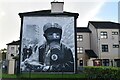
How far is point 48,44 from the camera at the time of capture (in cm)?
3309

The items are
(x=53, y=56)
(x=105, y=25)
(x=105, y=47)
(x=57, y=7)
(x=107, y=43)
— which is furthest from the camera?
(x=105, y=25)

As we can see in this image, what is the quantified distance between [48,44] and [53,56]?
6.29 ft

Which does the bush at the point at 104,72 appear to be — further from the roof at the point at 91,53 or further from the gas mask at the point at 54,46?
the roof at the point at 91,53

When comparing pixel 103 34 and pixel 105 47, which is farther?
pixel 103 34

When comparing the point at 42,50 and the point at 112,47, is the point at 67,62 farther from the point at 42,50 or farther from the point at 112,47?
the point at 112,47

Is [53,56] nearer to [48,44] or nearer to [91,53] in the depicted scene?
[48,44]

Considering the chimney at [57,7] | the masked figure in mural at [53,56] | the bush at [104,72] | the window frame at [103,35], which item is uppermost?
the chimney at [57,7]

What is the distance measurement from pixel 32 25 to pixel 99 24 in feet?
56.9

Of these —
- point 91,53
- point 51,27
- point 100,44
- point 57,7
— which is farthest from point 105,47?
point 51,27

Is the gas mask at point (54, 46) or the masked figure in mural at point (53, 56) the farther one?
the gas mask at point (54, 46)

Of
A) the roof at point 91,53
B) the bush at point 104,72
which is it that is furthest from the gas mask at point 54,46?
the roof at point 91,53

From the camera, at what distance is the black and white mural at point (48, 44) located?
32.5 m

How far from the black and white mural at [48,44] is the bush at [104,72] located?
8.84 m

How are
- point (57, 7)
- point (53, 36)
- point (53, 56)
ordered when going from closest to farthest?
point (53, 56) < point (53, 36) < point (57, 7)
